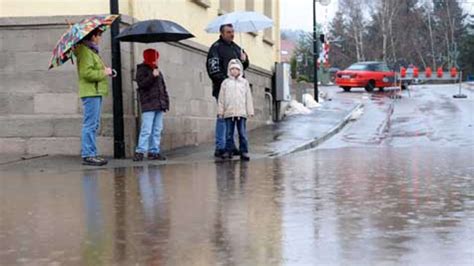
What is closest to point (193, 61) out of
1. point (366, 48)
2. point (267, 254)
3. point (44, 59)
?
point (44, 59)

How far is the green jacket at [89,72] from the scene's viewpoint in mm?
10586

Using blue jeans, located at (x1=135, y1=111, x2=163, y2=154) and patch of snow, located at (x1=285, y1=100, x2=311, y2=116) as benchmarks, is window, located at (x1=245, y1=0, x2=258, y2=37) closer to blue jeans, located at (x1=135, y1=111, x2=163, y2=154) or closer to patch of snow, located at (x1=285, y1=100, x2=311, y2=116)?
patch of snow, located at (x1=285, y1=100, x2=311, y2=116)

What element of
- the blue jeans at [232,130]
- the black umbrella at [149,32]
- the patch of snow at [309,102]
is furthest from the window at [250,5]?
the black umbrella at [149,32]

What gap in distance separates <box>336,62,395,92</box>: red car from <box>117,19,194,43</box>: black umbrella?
27949 millimetres

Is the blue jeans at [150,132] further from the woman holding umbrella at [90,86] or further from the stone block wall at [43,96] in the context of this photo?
the woman holding umbrella at [90,86]

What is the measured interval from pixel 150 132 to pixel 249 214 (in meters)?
4.74

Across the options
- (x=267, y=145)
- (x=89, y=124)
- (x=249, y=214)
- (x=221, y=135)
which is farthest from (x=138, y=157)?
(x=249, y=214)

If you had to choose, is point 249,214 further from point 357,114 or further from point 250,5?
point 357,114

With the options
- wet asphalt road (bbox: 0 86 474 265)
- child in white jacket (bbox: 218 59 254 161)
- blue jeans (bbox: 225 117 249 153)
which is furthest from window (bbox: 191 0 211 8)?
wet asphalt road (bbox: 0 86 474 265)

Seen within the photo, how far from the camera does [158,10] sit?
13.2 metres

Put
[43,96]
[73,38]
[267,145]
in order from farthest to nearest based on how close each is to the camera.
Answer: [267,145] → [43,96] → [73,38]

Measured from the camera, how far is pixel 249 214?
693cm

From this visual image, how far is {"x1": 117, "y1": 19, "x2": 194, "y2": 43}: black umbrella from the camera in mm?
11107

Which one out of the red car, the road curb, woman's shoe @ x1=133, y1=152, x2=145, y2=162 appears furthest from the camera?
the red car
